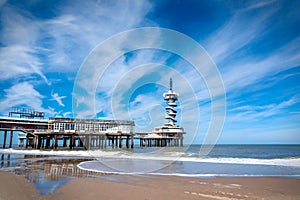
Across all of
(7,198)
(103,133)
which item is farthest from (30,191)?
(103,133)

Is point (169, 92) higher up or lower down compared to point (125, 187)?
higher up

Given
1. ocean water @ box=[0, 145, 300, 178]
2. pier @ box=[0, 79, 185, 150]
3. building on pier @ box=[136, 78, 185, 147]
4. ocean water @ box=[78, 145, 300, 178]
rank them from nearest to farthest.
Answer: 1. ocean water @ box=[78, 145, 300, 178]
2. ocean water @ box=[0, 145, 300, 178]
3. pier @ box=[0, 79, 185, 150]
4. building on pier @ box=[136, 78, 185, 147]

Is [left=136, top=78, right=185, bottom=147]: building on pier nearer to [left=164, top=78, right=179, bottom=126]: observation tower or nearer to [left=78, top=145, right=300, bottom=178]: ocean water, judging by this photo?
[left=164, top=78, right=179, bottom=126]: observation tower

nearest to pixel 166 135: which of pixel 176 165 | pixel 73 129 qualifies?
pixel 73 129

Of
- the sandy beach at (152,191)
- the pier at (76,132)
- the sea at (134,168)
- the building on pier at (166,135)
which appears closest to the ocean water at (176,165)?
the sea at (134,168)

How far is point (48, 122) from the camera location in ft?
141

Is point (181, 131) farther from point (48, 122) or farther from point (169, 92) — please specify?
point (48, 122)

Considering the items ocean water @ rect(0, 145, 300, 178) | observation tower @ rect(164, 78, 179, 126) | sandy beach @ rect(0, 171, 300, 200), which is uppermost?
observation tower @ rect(164, 78, 179, 126)

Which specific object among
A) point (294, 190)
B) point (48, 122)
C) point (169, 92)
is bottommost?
point (294, 190)

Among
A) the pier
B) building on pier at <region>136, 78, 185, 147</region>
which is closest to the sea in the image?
the pier

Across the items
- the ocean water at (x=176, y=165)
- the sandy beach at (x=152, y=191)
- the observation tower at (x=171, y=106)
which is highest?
the observation tower at (x=171, y=106)

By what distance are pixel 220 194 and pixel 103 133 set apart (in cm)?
3442

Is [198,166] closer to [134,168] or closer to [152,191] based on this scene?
[134,168]

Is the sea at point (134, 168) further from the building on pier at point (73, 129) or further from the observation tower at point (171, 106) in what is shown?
the observation tower at point (171, 106)
